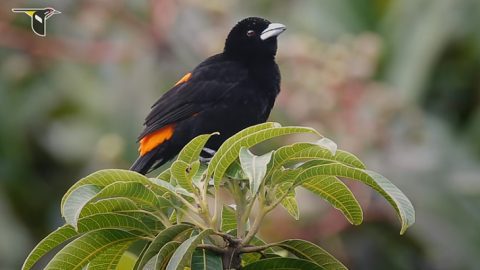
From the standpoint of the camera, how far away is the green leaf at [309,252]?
2.66m

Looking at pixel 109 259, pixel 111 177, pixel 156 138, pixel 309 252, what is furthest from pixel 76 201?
pixel 156 138

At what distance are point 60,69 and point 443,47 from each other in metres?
3.21

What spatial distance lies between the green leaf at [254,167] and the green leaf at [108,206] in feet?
1.11

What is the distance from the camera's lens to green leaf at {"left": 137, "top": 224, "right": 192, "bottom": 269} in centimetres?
251

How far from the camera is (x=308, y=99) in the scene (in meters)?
5.46

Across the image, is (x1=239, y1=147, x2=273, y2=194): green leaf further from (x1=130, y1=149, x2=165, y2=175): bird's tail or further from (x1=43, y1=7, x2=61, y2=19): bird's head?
(x1=43, y1=7, x2=61, y2=19): bird's head

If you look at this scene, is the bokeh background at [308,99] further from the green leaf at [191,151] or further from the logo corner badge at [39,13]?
the green leaf at [191,151]

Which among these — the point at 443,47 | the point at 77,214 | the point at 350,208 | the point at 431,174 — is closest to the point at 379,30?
the point at 443,47

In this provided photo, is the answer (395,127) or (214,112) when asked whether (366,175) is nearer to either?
(214,112)

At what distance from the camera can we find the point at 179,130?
4344 millimetres

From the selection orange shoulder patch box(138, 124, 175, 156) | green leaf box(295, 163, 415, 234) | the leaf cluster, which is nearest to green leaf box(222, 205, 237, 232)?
the leaf cluster

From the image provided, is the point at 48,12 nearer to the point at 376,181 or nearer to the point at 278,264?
the point at 278,264

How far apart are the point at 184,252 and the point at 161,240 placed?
18 cm

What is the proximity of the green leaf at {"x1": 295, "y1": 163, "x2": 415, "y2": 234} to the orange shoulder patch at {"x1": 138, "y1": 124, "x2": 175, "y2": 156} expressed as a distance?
1.81 m
